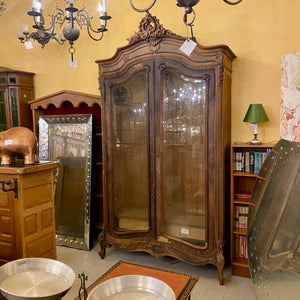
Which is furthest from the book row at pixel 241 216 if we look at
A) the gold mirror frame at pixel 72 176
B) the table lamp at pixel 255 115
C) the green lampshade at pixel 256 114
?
the gold mirror frame at pixel 72 176

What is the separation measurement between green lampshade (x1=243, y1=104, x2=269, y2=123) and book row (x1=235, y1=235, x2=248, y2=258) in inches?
42.7

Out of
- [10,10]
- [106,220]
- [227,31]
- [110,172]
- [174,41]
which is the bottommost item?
[106,220]

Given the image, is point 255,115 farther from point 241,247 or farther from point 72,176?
point 72,176

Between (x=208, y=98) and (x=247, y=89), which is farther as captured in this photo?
(x=247, y=89)

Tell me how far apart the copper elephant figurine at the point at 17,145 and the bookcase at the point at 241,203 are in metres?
1.72

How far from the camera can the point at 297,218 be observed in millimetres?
693

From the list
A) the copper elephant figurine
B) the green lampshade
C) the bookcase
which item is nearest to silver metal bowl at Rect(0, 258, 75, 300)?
the copper elephant figurine

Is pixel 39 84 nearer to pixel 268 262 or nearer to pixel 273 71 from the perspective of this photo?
pixel 273 71

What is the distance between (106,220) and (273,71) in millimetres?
2241

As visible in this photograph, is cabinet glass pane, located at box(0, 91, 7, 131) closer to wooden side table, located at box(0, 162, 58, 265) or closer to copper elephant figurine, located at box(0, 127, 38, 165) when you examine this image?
copper elephant figurine, located at box(0, 127, 38, 165)

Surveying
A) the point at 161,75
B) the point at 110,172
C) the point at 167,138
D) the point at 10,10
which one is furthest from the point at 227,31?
the point at 10,10

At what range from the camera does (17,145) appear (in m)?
2.22

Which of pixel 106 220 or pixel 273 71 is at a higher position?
pixel 273 71

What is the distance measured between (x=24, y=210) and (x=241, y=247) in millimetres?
1945
